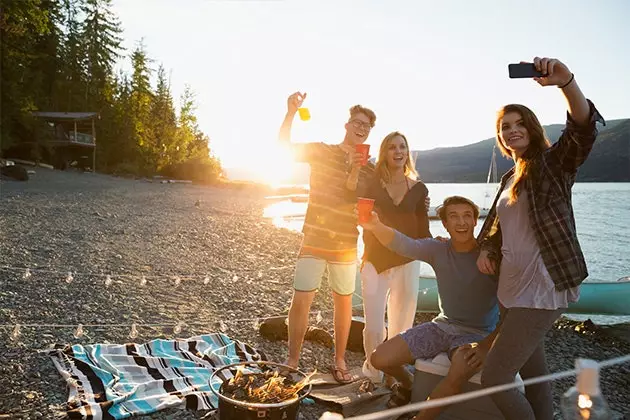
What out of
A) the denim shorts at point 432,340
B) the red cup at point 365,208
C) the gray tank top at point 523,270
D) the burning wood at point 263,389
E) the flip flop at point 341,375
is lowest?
the flip flop at point 341,375

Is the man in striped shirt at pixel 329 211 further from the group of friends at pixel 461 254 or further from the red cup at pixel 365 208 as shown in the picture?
the red cup at pixel 365 208

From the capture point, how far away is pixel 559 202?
9.36 ft

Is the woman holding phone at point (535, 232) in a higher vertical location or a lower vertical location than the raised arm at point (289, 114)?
lower

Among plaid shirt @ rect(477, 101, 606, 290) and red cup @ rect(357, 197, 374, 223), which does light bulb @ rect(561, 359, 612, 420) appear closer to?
plaid shirt @ rect(477, 101, 606, 290)

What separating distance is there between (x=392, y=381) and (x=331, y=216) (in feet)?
5.30

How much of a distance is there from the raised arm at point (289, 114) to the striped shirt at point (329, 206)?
0.12 metres

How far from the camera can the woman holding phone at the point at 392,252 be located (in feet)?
14.2

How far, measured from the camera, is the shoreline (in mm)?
4730

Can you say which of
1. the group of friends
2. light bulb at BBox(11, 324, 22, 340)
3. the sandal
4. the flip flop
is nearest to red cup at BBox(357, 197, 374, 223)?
the group of friends

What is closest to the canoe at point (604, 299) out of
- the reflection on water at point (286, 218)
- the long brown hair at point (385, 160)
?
the long brown hair at point (385, 160)

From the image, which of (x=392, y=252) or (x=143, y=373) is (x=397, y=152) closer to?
(x=392, y=252)

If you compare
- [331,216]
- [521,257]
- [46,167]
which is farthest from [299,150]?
[46,167]

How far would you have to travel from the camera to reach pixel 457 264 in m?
3.72

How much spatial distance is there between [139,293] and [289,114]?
4.84 metres
